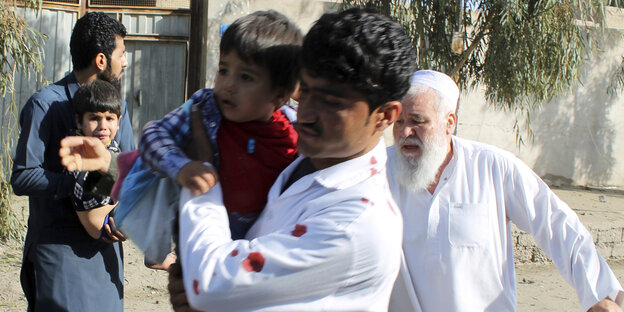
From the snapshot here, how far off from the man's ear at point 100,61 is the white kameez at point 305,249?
1.94m

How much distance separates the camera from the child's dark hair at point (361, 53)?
1.49 m

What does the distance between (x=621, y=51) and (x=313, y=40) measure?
11.2 metres

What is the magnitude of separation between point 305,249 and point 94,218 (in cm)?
176

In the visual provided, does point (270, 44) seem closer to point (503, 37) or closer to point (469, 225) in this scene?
point (469, 225)

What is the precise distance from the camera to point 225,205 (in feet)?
5.46

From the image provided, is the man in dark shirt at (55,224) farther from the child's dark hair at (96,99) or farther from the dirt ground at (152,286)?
the dirt ground at (152,286)

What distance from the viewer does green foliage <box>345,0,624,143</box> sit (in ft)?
21.6

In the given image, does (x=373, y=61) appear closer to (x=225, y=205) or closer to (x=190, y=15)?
(x=225, y=205)

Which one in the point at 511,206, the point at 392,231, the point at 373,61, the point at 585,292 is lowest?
the point at 585,292

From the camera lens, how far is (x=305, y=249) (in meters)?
1.44

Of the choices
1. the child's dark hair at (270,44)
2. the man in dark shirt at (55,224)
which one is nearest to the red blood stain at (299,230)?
the child's dark hair at (270,44)

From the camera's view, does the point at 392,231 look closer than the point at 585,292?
Yes

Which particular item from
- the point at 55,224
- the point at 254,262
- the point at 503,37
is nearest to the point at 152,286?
the point at 55,224

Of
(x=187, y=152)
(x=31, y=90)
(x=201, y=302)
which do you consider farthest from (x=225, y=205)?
(x=31, y=90)
